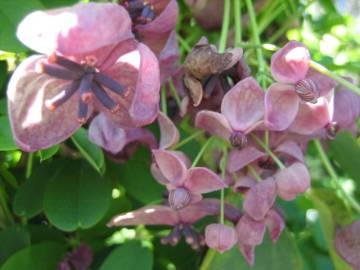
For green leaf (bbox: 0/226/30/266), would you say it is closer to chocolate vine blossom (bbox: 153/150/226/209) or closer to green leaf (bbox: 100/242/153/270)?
green leaf (bbox: 100/242/153/270)

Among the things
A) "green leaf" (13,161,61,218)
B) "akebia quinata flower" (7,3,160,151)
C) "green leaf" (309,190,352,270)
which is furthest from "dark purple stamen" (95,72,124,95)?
"green leaf" (309,190,352,270)

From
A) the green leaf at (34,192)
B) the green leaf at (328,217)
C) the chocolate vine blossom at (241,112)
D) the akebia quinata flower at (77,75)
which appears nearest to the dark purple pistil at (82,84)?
the akebia quinata flower at (77,75)

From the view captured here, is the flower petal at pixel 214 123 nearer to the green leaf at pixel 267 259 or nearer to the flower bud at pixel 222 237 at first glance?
the flower bud at pixel 222 237

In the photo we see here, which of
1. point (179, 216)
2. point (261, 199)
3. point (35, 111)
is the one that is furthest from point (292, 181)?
point (35, 111)

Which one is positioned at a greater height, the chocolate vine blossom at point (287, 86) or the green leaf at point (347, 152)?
the chocolate vine blossom at point (287, 86)

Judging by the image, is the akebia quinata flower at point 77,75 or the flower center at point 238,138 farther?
the flower center at point 238,138

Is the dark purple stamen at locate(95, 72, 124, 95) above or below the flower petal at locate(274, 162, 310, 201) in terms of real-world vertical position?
above

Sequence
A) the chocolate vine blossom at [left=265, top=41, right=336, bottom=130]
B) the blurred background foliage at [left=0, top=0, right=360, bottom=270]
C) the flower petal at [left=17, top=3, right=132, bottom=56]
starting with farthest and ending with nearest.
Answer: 1. the blurred background foliage at [left=0, top=0, right=360, bottom=270]
2. the chocolate vine blossom at [left=265, top=41, right=336, bottom=130]
3. the flower petal at [left=17, top=3, right=132, bottom=56]
